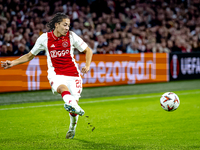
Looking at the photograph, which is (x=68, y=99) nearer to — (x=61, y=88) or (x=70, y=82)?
(x=61, y=88)

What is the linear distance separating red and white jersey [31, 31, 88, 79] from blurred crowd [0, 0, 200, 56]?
670 centimetres

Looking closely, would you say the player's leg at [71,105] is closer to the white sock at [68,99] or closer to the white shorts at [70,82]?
the white sock at [68,99]

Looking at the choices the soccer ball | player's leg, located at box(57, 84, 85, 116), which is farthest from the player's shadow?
the soccer ball

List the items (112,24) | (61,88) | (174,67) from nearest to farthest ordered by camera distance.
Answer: (61,88), (174,67), (112,24)

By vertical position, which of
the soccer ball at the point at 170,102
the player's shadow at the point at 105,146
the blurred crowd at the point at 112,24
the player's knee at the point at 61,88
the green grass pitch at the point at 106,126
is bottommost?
the green grass pitch at the point at 106,126

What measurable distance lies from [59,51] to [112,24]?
10728 mm

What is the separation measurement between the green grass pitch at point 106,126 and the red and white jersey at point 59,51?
0.98 metres

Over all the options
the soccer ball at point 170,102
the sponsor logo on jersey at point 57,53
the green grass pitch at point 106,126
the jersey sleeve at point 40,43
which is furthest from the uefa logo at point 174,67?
the jersey sleeve at point 40,43

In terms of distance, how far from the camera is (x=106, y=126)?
6.45m

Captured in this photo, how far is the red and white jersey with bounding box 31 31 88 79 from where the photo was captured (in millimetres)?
5176

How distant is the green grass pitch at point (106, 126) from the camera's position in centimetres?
505

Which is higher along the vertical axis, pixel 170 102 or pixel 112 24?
pixel 112 24

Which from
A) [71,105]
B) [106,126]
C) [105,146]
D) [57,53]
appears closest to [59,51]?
[57,53]

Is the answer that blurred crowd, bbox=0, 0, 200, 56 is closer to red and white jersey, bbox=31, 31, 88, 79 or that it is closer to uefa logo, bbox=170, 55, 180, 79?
uefa logo, bbox=170, 55, 180, 79
